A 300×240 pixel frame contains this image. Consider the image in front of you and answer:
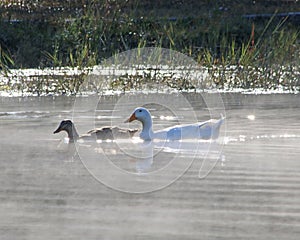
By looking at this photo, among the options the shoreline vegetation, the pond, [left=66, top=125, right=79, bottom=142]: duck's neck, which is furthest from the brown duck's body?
the shoreline vegetation

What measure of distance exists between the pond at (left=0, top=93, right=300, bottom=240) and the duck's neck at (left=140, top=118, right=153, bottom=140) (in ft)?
0.73

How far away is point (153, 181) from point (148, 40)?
1494 cm

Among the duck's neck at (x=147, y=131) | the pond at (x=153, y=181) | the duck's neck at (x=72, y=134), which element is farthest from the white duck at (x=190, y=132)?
the duck's neck at (x=72, y=134)

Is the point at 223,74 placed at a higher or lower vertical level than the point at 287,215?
higher

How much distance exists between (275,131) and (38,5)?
21.1 metres

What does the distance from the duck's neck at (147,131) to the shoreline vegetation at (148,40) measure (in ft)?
19.7

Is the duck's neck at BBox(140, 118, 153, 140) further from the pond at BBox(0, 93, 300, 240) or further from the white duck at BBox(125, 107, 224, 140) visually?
the pond at BBox(0, 93, 300, 240)

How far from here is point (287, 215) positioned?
896cm

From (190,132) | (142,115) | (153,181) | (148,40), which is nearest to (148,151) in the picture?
(190,132)

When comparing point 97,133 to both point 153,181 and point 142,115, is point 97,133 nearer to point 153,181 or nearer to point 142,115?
point 142,115

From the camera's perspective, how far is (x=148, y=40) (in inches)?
1006

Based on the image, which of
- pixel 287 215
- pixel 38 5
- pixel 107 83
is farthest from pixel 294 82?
pixel 38 5

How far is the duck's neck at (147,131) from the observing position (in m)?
13.9

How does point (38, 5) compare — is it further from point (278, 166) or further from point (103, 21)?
point (278, 166)
